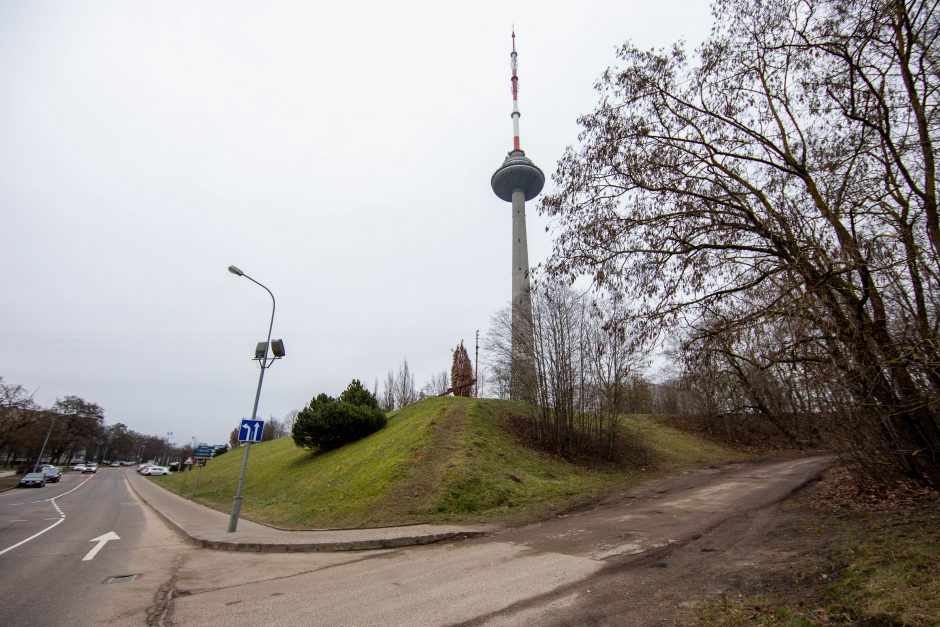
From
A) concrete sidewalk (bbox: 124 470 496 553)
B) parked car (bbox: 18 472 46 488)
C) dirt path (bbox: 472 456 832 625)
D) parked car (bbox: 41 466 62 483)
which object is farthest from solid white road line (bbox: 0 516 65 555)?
parked car (bbox: 41 466 62 483)

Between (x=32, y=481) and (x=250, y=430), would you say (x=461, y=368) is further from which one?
(x=32, y=481)

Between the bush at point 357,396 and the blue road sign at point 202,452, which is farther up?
the bush at point 357,396

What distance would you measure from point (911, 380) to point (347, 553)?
35.5 feet

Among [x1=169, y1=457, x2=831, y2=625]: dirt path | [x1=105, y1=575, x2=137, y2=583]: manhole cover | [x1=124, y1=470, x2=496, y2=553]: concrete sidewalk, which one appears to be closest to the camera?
[x1=169, y1=457, x2=831, y2=625]: dirt path

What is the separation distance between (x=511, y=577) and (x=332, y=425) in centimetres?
1930

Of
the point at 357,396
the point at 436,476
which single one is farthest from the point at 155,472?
the point at 436,476

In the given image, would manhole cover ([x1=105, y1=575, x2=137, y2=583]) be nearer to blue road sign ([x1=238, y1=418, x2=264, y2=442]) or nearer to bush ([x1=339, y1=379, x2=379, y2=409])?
blue road sign ([x1=238, y1=418, x2=264, y2=442])

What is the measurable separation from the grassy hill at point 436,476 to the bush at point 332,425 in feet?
3.01

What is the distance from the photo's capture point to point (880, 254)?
6.17 meters

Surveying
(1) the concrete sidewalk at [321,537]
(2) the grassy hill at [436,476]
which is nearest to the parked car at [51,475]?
(2) the grassy hill at [436,476]

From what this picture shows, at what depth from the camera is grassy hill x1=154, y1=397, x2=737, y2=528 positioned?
40.5 ft

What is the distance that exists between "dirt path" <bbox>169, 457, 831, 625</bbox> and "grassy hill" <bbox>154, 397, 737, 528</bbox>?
9.35 feet

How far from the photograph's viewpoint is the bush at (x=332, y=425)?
922 inches

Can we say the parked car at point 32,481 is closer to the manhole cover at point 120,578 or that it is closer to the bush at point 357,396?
the bush at point 357,396
